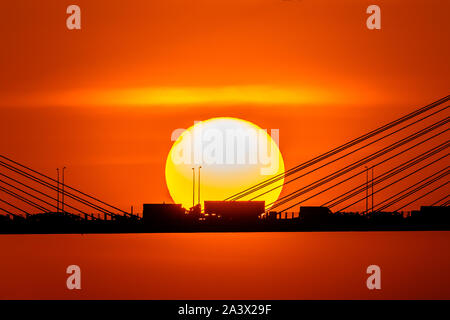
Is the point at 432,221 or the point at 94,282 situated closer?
the point at 432,221

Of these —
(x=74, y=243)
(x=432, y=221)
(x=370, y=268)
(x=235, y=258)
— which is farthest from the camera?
(x=74, y=243)

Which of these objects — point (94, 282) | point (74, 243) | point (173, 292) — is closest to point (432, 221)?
point (173, 292)

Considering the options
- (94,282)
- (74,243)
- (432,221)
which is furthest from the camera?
(74,243)

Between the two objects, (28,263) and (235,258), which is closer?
(28,263)

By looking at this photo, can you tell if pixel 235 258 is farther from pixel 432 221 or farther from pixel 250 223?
pixel 432 221

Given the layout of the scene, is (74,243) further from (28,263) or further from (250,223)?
(250,223)

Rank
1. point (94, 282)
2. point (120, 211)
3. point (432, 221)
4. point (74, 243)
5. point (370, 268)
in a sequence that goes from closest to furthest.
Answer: point (432, 221), point (94, 282), point (120, 211), point (370, 268), point (74, 243)
